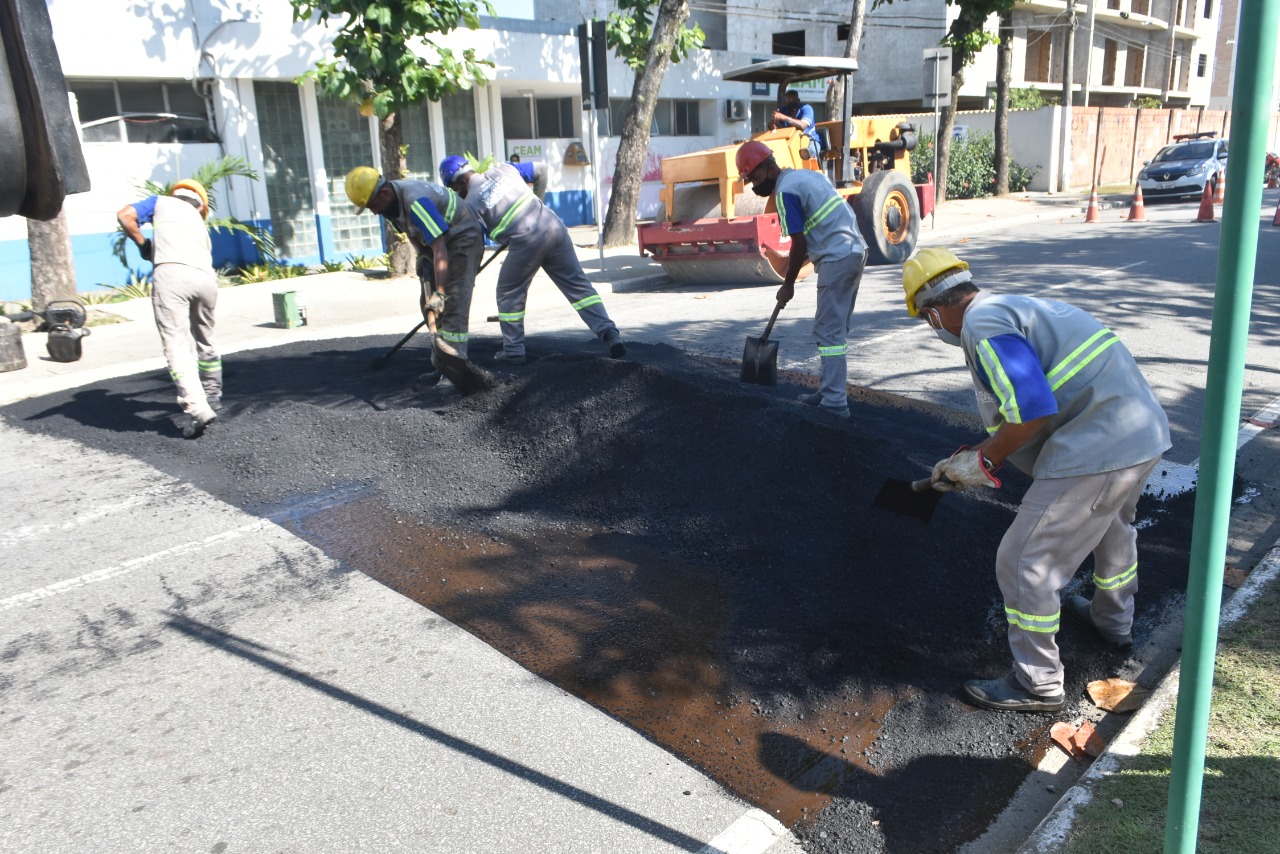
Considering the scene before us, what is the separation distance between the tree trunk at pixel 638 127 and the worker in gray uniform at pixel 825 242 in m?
9.20

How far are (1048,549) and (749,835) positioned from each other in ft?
4.32

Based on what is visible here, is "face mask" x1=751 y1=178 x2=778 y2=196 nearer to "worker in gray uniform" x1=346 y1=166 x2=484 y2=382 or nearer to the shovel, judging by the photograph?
the shovel

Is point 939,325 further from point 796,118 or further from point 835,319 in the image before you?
point 796,118

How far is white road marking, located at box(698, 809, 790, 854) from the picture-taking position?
259 cm

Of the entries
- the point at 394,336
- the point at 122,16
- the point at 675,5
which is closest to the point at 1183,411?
the point at 394,336

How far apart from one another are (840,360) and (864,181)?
23.9ft

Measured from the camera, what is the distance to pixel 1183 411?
6332 millimetres

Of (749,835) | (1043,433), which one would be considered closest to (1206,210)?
(1043,433)

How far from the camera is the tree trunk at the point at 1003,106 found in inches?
933

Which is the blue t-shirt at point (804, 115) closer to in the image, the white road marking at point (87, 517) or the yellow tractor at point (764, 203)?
the yellow tractor at point (764, 203)

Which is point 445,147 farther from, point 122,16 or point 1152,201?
point 1152,201

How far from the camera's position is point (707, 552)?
14.2 ft

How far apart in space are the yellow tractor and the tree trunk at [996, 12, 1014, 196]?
39.6ft

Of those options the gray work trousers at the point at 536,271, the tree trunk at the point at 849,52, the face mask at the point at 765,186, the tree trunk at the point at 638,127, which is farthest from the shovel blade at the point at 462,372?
the tree trunk at the point at 849,52
